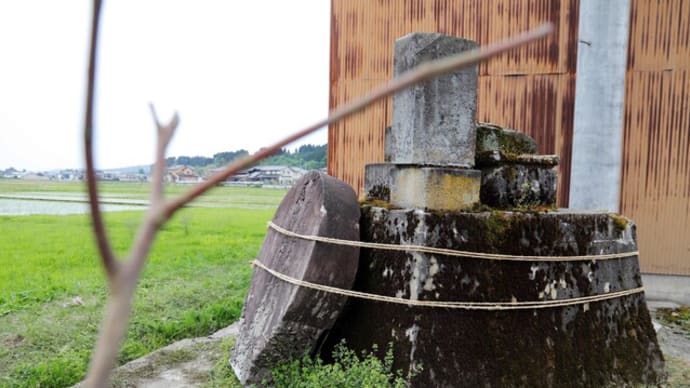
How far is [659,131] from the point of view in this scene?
221 inches

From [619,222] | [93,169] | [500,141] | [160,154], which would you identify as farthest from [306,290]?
[93,169]

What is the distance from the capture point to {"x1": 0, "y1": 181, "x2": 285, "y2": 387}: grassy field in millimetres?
3787

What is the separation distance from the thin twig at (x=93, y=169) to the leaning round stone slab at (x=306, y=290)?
2.39 meters

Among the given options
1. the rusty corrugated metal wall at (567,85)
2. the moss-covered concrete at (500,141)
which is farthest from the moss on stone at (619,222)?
the rusty corrugated metal wall at (567,85)

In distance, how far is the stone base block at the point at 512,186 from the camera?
319 centimetres

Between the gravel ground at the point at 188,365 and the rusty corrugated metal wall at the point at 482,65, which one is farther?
the rusty corrugated metal wall at the point at 482,65

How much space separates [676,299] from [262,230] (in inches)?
395

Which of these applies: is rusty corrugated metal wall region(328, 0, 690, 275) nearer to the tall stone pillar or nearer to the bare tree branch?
the tall stone pillar

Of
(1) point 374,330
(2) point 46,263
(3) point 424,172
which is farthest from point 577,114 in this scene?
(2) point 46,263

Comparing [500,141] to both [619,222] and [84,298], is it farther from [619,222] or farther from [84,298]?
[84,298]

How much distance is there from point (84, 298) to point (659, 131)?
22.0ft

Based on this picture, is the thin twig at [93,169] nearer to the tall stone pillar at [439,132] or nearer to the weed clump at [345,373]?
the weed clump at [345,373]

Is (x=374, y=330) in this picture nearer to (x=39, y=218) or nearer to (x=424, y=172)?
(x=424, y=172)

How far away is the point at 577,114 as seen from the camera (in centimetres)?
537
